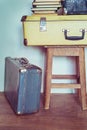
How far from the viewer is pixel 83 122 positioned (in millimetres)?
1500

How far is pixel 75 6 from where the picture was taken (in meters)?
1.67

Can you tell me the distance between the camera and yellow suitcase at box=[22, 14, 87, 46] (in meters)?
1.59

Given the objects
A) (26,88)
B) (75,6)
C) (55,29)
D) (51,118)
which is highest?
(75,6)

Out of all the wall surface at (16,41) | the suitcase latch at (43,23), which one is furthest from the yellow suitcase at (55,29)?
the wall surface at (16,41)

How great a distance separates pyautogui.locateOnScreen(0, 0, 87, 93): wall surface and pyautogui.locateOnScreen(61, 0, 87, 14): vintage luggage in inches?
17.6

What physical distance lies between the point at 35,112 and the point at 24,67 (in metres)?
0.31

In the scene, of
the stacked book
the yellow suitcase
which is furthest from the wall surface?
the yellow suitcase

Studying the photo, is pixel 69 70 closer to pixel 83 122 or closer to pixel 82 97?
pixel 82 97

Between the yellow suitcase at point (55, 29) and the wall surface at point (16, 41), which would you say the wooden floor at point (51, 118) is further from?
the yellow suitcase at point (55, 29)

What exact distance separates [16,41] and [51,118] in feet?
2.64

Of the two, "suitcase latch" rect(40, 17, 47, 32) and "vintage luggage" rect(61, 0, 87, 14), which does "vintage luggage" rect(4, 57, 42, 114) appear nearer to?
"suitcase latch" rect(40, 17, 47, 32)

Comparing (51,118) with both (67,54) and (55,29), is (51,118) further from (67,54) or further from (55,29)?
(55,29)

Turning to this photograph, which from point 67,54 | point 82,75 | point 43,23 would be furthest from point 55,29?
Answer: point 82,75

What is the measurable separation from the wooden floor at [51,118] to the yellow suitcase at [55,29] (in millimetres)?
462
